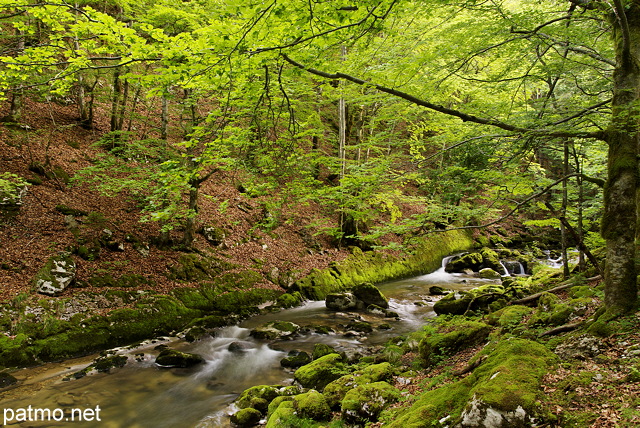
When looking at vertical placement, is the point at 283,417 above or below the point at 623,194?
below

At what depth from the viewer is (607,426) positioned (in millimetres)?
2678

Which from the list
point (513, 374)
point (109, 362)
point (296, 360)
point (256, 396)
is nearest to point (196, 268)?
point (109, 362)

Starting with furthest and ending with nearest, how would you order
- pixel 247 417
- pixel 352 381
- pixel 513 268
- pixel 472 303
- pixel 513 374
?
pixel 513 268, pixel 472 303, pixel 352 381, pixel 247 417, pixel 513 374

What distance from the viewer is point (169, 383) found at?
6.79 metres

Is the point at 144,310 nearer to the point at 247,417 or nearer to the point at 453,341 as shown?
the point at 247,417

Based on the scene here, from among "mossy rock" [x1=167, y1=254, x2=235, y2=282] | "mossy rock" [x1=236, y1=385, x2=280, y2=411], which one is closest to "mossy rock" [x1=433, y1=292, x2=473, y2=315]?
"mossy rock" [x1=236, y1=385, x2=280, y2=411]

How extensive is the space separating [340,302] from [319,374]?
519cm

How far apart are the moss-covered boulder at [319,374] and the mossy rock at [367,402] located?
1.33 metres

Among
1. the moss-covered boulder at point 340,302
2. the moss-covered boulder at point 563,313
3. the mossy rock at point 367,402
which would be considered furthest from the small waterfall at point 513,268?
the mossy rock at point 367,402

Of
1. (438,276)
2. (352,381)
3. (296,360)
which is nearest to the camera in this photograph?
(352,381)

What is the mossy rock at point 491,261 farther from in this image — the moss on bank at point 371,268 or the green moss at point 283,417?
the green moss at point 283,417

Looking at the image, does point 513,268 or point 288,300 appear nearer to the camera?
point 288,300

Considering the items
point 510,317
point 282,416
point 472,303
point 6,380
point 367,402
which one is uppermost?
point 510,317

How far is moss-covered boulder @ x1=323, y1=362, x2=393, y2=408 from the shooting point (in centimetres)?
520
